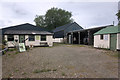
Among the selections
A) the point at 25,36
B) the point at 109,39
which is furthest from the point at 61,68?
the point at 25,36

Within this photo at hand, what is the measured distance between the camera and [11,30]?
1318 centimetres

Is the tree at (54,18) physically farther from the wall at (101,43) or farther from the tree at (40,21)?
the wall at (101,43)

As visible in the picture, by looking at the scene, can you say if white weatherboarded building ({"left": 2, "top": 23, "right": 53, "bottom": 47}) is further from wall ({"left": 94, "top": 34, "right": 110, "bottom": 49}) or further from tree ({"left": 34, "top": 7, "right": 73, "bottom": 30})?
tree ({"left": 34, "top": 7, "right": 73, "bottom": 30})

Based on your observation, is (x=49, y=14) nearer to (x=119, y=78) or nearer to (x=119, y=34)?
(x=119, y=34)

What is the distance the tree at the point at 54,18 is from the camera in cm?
4103

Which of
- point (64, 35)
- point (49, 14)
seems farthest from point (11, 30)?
point (49, 14)

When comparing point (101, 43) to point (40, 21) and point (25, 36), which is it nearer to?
point (25, 36)

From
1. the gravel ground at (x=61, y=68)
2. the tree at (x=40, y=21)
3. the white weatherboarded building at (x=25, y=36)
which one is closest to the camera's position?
the gravel ground at (x=61, y=68)

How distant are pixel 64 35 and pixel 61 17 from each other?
22027 mm

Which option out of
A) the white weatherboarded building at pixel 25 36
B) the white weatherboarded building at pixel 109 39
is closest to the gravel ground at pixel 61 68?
the white weatherboarded building at pixel 109 39

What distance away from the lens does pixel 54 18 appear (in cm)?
4112

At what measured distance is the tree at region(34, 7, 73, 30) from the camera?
41.0 meters

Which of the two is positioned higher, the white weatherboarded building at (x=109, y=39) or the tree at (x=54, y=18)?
the tree at (x=54, y=18)

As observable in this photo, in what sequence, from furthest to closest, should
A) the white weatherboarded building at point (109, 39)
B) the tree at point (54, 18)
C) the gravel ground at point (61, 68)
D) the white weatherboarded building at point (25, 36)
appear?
the tree at point (54, 18) < the white weatherboarded building at point (25, 36) < the white weatherboarded building at point (109, 39) < the gravel ground at point (61, 68)
